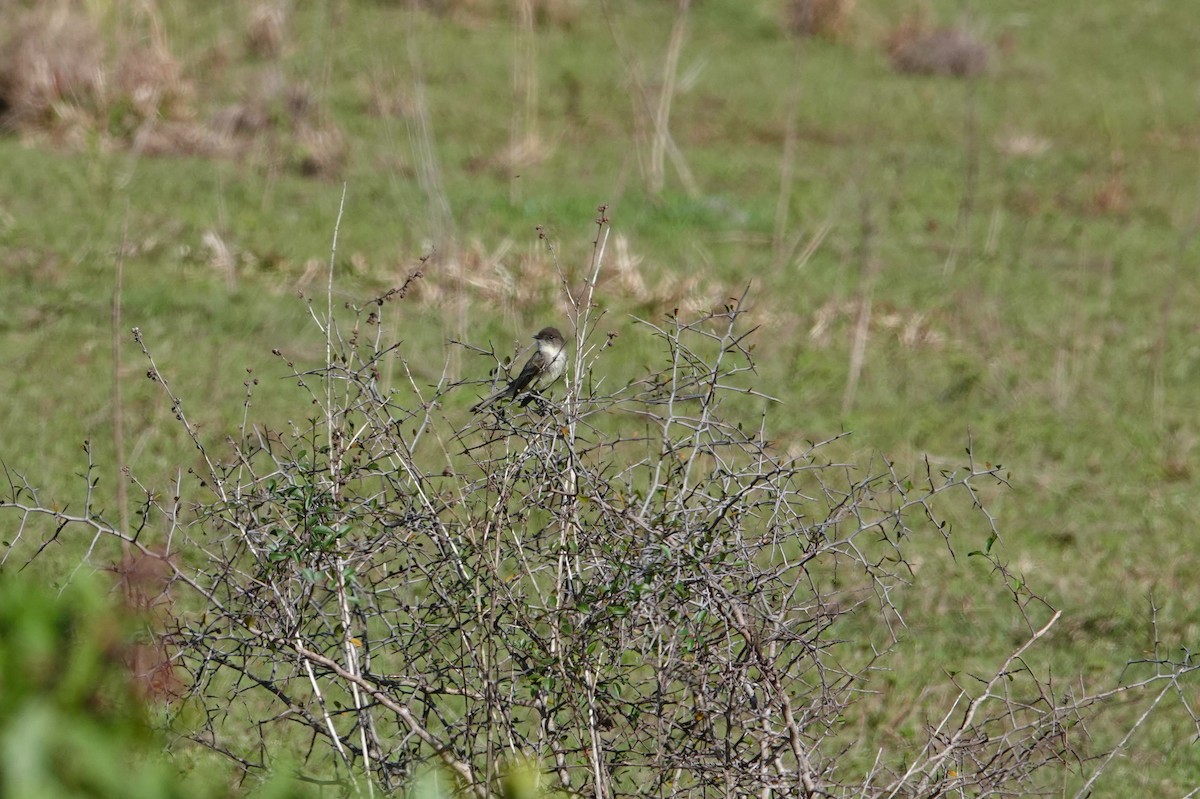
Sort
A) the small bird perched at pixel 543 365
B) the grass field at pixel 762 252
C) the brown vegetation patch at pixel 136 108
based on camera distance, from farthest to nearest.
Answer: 1. the brown vegetation patch at pixel 136 108
2. the grass field at pixel 762 252
3. the small bird perched at pixel 543 365

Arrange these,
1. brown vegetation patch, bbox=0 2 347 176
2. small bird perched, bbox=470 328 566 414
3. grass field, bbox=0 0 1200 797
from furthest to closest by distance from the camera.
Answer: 1. brown vegetation patch, bbox=0 2 347 176
2. grass field, bbox=0 0 1200 797
3. small bird perched, bbox=470 328 566 414

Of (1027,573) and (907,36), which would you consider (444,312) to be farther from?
(907,36)

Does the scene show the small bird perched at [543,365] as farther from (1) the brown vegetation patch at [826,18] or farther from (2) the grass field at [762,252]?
(1) the brown vegetation patch at [826,18]

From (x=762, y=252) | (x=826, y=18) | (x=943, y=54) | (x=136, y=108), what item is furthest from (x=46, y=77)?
(x=943, y=54)

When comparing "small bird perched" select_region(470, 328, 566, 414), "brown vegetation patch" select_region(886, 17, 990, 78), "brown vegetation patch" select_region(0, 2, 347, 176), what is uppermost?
"small bird perched" select_region(470, 328, 566, 414)

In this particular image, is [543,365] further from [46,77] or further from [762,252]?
[46,77]

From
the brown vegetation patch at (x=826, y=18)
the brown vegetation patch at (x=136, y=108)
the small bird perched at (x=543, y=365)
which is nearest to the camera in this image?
the small bird perched at (x=543, y=365)

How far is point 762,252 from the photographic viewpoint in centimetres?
1135

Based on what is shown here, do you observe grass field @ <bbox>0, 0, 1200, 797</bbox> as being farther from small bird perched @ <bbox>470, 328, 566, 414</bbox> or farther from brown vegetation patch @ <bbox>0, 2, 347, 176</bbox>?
small bird perched @ <bbox>470, 328, 566, 414</bbox>

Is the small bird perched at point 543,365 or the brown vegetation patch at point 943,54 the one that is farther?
the brown vegetation patch at point 943,54

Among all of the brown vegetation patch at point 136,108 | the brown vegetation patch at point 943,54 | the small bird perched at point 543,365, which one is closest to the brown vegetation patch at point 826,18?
→ the brown vegetation patch at point 943,54

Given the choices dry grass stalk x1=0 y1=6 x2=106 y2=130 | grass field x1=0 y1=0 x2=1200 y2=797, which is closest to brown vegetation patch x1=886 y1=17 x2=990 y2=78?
grass field x1=0 y1=0 x2=1200 y2=797

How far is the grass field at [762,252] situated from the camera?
25.2ft

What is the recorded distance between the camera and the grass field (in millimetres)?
7668
